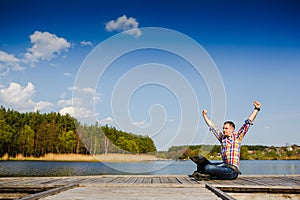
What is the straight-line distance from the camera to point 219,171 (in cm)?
728

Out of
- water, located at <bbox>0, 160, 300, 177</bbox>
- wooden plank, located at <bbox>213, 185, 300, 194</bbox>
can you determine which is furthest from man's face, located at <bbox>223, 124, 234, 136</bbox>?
water, located at <bbox>0, 160, 300, 177</bbox>

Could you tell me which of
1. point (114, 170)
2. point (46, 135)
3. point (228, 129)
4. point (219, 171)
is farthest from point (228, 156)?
point (46, 135)

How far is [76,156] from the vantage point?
59.2 m

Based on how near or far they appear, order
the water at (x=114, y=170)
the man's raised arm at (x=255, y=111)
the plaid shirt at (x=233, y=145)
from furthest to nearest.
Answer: the water at (x=114, y=170) < the plaid shirt at (x=233, y=145) < the man's raised arm at (x=255, y=111)

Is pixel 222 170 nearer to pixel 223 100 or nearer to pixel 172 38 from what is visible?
pixel 223 100

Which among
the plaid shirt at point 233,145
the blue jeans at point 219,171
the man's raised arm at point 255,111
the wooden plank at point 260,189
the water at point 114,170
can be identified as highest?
the man's raised arm at point 255,111

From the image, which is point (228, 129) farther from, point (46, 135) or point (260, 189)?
point (46, 135)

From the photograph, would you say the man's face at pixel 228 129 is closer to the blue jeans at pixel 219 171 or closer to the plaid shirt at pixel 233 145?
the plaid shirt at pixel 233 145

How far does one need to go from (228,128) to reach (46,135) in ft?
185

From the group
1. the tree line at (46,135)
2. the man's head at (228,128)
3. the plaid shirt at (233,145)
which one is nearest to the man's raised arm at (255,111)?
the plaid shirt at (233,145)

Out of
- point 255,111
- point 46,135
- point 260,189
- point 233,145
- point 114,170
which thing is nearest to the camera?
point 260,189

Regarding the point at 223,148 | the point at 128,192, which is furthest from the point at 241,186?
the point at 128,192

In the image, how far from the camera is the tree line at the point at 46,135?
5602 cm

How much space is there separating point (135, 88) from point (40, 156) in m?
49.5
